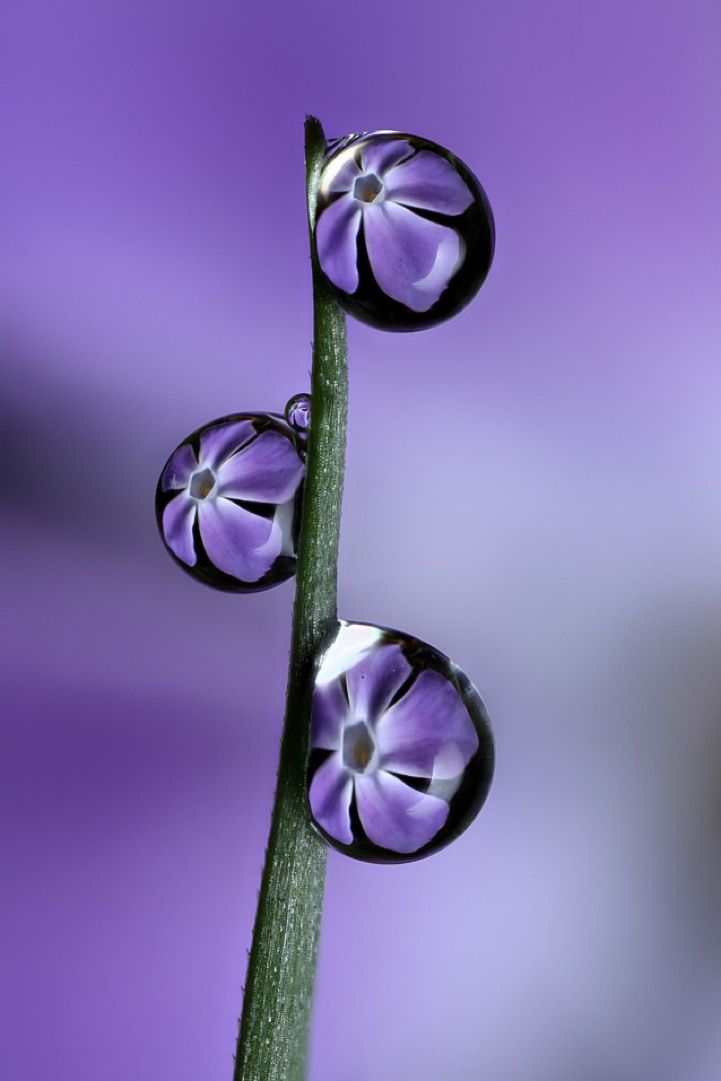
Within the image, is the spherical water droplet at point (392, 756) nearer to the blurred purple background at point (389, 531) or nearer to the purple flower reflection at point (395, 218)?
the purple flower reflection at point (395, 218)

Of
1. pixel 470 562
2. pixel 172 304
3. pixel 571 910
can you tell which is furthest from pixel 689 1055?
pixel 172 304

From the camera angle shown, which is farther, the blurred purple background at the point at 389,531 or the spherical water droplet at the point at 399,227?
the blurred purple background at the point at 389,531

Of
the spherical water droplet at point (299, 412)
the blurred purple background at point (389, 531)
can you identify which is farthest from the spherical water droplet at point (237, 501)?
the blurred purple background at point (389, 531)

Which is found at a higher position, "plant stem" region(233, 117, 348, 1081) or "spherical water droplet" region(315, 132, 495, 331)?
"spherical water droplet" region(315, 132, 495, 331)

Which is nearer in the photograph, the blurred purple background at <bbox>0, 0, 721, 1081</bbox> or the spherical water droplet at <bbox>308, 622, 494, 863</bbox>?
the spherical water droplet at <bbox>308, 622, 494, 863</bbox>

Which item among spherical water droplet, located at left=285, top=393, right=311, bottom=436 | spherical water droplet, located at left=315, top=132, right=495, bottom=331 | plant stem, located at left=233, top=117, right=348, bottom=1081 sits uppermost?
spherical water droplet, located at left=315, top=132, right=495, bottom=331

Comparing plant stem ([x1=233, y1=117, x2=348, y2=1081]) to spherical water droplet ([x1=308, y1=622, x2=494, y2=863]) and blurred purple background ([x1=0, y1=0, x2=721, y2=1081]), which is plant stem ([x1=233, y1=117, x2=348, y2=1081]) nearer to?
spherical water droplet ([x1=308, y1=622, x2=494, y2=863])

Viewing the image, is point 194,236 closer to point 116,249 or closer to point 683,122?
point 116,249

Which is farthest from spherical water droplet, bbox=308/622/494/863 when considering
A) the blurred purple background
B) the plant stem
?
the blurred purple background
